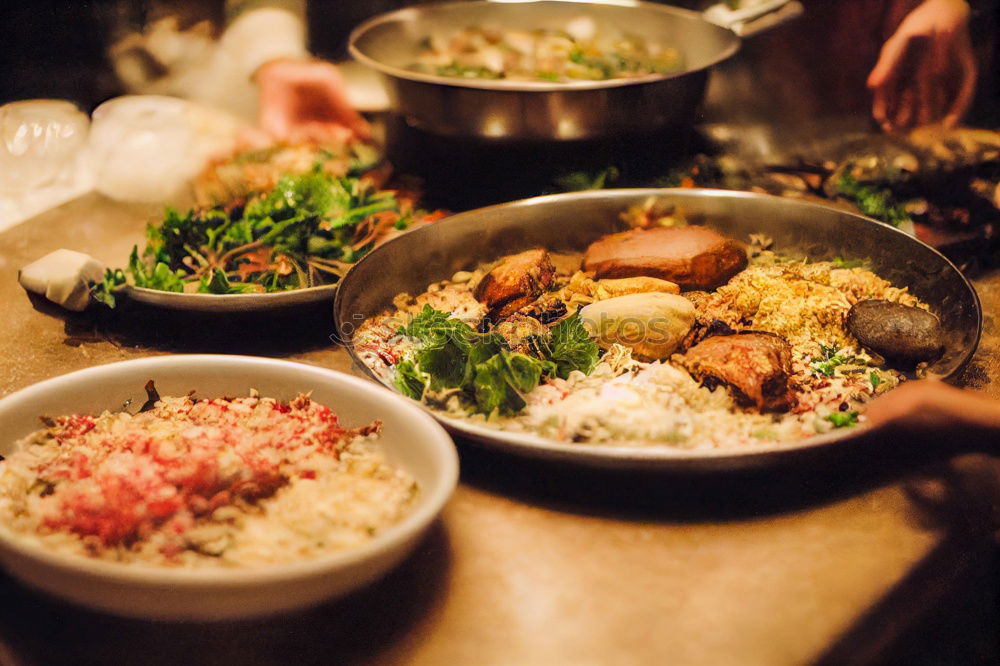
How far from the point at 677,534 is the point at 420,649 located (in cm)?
53

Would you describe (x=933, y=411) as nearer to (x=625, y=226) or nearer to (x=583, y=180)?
(x=625, y=226)

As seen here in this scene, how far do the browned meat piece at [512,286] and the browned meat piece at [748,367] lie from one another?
0.50 meters

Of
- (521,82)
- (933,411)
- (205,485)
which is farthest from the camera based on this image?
(521,82)

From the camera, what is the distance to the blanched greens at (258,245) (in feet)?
7.37

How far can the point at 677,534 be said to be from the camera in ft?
4.96

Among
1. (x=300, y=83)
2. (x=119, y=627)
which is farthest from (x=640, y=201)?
(x=119, y=627)

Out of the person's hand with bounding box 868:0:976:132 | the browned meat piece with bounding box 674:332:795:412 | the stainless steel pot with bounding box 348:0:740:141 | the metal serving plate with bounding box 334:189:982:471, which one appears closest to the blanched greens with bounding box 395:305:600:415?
the metal serving plate with bounding box 334:189:982:471

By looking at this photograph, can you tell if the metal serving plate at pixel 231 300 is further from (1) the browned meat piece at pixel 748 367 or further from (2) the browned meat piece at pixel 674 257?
(1) the browned meat piece at pixel 748 367

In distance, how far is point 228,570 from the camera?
45.8 inches

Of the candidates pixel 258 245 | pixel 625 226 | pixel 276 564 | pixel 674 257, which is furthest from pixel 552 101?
pixel 276 564

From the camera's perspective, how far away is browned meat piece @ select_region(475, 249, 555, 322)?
221cm

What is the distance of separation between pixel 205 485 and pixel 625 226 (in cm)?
165

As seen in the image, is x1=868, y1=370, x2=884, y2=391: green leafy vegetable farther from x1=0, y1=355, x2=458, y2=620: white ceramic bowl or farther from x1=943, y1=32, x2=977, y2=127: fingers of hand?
x1=943, y1=32, x2=977, y2=127: fingers of hand

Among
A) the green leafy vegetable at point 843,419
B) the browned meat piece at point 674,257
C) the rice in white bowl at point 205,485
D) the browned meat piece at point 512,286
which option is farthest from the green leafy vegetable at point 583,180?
the rice in white bowl at point 205,485
